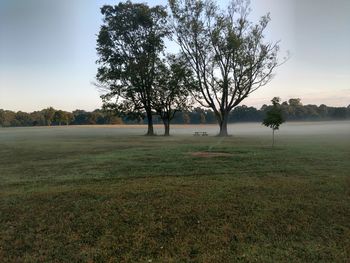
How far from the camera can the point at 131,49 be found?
45688mm

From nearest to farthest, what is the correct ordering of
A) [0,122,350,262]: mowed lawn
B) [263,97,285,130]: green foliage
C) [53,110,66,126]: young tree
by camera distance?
[0,122,350,262]: mowed lawn, [263,97,285,130]: green foliage, [53,110,66,126]: young tree

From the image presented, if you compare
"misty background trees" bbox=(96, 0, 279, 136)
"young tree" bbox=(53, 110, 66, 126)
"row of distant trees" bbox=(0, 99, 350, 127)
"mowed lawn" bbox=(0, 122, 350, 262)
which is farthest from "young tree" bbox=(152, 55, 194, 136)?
"young tree" bbox=(53, 110, 66, 126)

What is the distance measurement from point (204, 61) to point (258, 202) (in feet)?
119

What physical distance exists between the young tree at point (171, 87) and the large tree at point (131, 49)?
1.06m

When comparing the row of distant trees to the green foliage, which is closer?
the green foliage

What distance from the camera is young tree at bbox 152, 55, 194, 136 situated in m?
43.1

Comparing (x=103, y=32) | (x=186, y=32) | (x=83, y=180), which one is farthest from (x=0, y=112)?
(x=83, y=180)

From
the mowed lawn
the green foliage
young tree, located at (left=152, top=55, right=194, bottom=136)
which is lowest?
the mowed lawn

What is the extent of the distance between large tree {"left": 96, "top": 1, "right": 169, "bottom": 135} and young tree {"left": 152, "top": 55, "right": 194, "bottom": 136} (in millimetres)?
1057

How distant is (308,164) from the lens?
46.1ft

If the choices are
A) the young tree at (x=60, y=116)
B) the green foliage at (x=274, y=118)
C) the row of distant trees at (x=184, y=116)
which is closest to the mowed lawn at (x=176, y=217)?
the green foliage at (x=274, y=118)

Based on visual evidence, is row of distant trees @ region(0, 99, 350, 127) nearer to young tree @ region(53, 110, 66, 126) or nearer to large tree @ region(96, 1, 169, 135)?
young tree @ region(53, 110, 66, 126)

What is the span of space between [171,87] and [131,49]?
8.19 meters

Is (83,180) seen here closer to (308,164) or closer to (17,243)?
(17,243)
